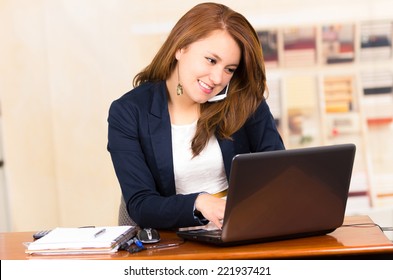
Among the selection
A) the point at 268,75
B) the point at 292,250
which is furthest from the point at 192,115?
the point at 268,75

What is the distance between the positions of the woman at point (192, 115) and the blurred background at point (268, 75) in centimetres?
204

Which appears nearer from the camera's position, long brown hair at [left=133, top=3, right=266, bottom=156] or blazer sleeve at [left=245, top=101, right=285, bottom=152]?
long brown hair at [left=133, top=3, right=266, bottom=156]

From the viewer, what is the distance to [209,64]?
8.11 feet

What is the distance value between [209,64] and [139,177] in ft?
1.51

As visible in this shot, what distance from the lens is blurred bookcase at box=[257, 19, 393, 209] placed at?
15.8 ft

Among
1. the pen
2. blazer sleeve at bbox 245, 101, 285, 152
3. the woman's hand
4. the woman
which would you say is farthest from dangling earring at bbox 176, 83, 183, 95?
the pen

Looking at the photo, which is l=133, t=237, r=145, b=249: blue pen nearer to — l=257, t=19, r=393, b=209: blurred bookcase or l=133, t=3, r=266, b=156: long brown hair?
l=133, t=3, r=266, b=156: long brown hair

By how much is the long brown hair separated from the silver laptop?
67 cm

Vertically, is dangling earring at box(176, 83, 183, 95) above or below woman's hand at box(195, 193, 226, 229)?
above

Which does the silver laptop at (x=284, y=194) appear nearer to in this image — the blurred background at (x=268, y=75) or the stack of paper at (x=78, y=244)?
the stack of paper at (x=78, y=244)

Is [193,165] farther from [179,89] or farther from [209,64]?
[209,64]

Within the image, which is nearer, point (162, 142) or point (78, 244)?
point (78, 244)

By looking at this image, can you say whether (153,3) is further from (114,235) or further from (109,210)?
(114,235)

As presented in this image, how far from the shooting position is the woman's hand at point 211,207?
81.7 inches
